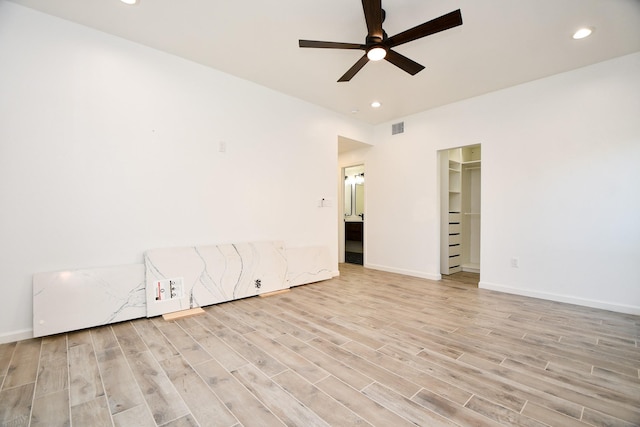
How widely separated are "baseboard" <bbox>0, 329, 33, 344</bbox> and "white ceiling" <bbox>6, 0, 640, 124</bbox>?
112 inches

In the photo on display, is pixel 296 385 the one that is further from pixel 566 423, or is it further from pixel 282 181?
pixel 282 181

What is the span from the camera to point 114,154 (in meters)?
2.86

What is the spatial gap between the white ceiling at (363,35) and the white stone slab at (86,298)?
242cm

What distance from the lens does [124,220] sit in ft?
9.54

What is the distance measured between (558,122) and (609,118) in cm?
46

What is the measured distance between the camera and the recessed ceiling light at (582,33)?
8.70 feet

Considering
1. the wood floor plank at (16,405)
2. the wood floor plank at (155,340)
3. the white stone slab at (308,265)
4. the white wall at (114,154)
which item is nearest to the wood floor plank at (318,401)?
the wood floor plank at (155,340)

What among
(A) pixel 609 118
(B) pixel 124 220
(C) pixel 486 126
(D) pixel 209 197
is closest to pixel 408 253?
(C) pixel 486 126

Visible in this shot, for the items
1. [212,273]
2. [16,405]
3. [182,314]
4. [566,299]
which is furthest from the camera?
[566,299]

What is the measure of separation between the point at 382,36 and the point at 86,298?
3.54m

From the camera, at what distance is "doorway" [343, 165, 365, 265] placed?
7320 mm

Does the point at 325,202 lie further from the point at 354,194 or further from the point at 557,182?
the point at 557,182

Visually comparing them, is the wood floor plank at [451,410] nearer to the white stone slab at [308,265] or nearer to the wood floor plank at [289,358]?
the wood floor plank at [289,358]

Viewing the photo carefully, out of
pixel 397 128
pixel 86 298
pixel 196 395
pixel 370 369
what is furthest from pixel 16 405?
pixel 397 128
